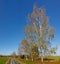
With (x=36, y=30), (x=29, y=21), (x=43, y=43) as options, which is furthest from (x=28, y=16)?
(x=43, y=43)

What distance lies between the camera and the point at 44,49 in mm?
32625

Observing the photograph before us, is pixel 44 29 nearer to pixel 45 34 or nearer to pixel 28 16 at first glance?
pixel 45 34

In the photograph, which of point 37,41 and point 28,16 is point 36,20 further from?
point 37,41

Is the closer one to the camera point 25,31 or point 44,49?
point 44,49

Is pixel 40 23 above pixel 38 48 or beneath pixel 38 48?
above

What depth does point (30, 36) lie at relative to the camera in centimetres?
3550

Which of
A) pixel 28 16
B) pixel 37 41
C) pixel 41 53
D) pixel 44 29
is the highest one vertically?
pixel 28 16

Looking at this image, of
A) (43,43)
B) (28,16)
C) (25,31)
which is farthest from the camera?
(25,31)

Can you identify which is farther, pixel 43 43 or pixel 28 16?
pixel 28 16

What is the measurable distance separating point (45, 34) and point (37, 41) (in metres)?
1.88

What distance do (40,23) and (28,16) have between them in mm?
2746

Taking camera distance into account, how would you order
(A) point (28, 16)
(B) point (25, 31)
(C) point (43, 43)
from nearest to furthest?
(C) point (43, 43)
(A) point (28, 16)
(B) point (25, 31)

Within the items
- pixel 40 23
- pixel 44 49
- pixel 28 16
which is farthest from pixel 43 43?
pixel 28 16

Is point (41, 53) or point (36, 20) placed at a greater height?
point (36, 20)
